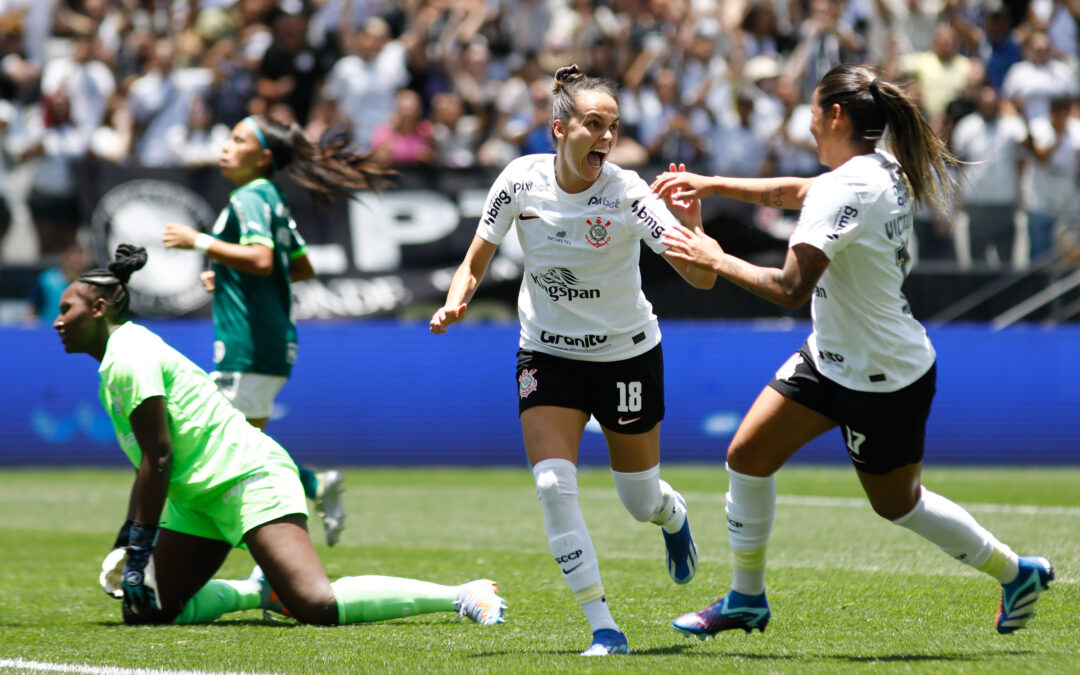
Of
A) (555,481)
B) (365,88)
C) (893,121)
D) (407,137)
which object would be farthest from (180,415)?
(365,88)

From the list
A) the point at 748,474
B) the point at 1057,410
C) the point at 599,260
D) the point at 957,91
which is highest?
the point at 599,260

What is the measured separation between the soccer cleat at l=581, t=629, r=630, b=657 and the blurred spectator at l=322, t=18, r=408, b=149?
12.1m

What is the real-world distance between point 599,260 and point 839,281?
102 centimetres

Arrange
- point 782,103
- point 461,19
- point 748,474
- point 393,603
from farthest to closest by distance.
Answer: point 461,19 < point 782,103 < point 393,603 < point 748,474

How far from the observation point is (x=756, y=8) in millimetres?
18031

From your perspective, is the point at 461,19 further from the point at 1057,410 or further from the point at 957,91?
the point at 1057,410

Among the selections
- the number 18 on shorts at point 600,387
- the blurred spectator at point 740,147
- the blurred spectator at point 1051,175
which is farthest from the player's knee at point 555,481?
the blurred spectator at point 1051,175

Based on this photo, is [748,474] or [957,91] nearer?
[748,474]

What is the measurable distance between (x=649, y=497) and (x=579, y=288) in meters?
1.00

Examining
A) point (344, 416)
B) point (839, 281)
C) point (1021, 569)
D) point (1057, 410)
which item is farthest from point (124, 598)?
point (1057, 410)

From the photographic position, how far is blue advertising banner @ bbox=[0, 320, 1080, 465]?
1416 cm

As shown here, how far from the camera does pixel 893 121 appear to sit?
4.91 metres

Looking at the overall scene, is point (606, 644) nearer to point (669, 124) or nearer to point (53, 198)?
point (669, 124)

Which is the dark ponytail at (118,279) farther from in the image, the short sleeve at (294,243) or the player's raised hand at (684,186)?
the player's raised hand at (684,186)
